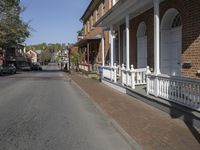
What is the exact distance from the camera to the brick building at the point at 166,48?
1127 centimetres

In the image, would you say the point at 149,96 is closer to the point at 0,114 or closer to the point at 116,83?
the point at 0,114

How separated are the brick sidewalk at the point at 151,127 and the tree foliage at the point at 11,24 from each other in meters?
42.6

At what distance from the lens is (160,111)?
11.8 metres

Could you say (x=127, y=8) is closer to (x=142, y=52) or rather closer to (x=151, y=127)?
(x=142, y=52)

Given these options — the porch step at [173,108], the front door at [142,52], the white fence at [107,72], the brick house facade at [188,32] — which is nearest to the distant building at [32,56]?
the white fence at [107,72]

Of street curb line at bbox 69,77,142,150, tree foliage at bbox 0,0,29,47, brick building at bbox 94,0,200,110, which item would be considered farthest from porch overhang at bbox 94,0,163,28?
tree foliage at bbox 0,0,29,47

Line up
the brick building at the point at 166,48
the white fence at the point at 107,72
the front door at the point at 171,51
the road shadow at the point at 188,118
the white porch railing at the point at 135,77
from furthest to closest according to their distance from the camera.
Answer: the white fence at the point at 107,72 → the white porch railing at the point at 135,77 → the front door at the point at 171,51 → the brick building at the point at 166,48 → the road shadow at the point at 188,118

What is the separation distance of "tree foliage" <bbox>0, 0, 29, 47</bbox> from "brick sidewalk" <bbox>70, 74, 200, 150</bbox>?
42569 millimetres

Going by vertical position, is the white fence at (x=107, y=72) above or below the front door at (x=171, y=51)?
below

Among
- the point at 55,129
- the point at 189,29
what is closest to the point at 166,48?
the point at 189,29

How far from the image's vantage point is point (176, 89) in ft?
36.4

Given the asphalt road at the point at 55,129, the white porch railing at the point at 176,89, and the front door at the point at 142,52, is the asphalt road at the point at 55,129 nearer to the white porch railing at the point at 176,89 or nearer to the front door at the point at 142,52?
the white porch railing at the point at 176,89

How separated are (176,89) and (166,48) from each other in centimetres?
515

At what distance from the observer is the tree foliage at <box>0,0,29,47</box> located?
54312mm
